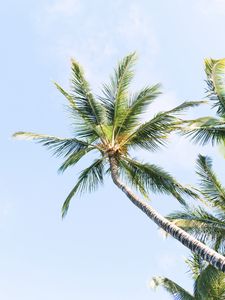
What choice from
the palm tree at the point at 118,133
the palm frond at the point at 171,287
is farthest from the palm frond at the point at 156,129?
the palm frond at the point at 171,287

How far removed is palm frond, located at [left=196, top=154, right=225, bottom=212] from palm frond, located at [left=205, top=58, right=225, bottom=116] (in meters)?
2.28

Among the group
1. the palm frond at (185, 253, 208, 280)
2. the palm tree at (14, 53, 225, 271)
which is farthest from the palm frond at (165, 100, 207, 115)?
the palm frond at (185, 253, 208, 280)

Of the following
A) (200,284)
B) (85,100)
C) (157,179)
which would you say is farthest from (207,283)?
(85,100)

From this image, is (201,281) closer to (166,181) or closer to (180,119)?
(166,181)

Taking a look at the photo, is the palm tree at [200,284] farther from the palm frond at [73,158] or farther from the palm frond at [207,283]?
the palm frond at [73,158]

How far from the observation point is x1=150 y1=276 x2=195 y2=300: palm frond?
16.8 metres

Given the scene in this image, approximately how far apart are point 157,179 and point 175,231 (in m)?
3.61

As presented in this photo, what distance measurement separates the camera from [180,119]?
1424cm

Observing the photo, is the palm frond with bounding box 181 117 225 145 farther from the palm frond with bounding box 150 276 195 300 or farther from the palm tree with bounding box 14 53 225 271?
the palm frond with bounding box 150 276 195 300

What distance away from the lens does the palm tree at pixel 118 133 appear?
46.9 feet

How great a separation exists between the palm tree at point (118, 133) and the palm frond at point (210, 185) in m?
0.51

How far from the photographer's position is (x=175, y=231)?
11023 mm

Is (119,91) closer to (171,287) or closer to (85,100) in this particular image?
(85,100)

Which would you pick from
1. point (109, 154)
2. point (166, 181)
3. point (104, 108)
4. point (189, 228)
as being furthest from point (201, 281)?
point (104, 108)
